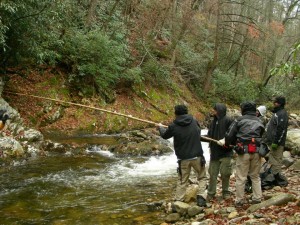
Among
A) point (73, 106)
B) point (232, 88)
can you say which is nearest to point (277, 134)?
point (73, 106)

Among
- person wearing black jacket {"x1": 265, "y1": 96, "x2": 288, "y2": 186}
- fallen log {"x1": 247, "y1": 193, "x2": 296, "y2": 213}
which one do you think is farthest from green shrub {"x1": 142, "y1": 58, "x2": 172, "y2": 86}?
fallen log {"x1": 247, "y1": 193, "x2": 296, "y2": 213}

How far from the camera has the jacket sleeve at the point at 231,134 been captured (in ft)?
21.3

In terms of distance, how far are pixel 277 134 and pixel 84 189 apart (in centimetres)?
491

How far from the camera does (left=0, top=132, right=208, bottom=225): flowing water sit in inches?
274

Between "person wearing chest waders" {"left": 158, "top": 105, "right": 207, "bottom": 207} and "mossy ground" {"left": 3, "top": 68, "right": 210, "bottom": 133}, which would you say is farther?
"mossy ground" {"left": 3, "top": 68, "right": 210, "bottom": 133}

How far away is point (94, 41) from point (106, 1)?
8.40 m

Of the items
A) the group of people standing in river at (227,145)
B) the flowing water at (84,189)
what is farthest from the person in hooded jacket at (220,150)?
the flowing water at (84,189)

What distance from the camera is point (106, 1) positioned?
25.0m

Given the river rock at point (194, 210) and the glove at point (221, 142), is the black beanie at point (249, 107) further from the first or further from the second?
the river rock at point (194, 210)

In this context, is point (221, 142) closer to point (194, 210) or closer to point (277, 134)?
point (194, 210)

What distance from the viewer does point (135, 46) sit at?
22656 millimetres

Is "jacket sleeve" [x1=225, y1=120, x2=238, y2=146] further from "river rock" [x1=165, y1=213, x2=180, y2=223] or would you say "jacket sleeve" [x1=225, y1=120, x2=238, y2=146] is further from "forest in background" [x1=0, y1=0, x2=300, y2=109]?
"forest in background" [x1=0, y1=0, x2=300, y2=109]

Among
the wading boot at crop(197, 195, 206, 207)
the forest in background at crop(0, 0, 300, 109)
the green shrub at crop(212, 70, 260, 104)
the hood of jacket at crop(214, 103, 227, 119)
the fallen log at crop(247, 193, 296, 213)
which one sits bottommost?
the wading boot at crop(197, 195, 206, 207)

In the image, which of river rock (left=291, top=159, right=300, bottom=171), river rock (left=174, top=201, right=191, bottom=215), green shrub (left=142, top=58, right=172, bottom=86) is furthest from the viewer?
green shrub (left=142, top=58, right=172, bottom=86)
